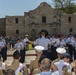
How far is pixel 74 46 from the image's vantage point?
19.7 metres

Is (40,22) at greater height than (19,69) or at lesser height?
greater

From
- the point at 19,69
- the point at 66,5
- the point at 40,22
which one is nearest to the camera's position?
the point at 19,69

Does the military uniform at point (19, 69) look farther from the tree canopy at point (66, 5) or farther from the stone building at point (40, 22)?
the tree canopy at point (66, 5)

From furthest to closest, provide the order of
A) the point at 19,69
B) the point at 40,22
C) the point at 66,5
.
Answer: the point at 66,5
the point at 40,22
the point at 19,69

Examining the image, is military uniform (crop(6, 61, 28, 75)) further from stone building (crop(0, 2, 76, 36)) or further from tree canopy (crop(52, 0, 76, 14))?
tree canopy (crop(52, 0, 76, 14))

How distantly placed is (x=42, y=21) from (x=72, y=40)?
4692 centimetres

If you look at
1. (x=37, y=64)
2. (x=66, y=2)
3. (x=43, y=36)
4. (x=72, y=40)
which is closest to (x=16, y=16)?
(x=66, y=2)

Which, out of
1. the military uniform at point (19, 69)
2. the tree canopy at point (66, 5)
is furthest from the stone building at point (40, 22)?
the military uniform at point (19, 69)

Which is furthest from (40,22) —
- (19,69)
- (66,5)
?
(19,69)

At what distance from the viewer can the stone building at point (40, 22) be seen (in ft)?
217

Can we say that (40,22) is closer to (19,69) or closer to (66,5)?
(66,5)

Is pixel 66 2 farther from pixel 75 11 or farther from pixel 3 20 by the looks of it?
pixel 3 20

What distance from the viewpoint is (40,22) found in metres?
67.1

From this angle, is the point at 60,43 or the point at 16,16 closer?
the point at 60,43
